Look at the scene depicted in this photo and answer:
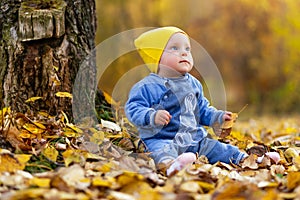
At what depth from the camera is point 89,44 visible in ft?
11.4

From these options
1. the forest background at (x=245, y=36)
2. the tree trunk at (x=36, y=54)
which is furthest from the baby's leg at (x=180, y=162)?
the forest background at (x=245, y=36)

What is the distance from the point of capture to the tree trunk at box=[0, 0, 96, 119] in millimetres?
3141

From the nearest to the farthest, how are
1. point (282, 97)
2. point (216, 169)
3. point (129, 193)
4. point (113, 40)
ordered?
point (129, 193), point (216, 169), point (113, 40), point (282, 97)

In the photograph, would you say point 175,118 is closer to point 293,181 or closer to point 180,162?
point 180,162

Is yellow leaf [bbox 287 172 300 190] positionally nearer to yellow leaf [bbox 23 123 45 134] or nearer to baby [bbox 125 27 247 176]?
baby [bbox 125 27 247 176]

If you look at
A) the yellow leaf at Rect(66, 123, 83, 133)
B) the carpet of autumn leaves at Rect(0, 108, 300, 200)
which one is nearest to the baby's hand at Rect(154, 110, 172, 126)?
the carpet of autumn leaves at Rect(0, 108, 300, 200)

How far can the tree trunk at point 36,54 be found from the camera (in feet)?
10.3

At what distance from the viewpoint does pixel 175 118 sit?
302 cm

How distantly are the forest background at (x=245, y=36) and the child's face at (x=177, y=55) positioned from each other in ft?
23.8

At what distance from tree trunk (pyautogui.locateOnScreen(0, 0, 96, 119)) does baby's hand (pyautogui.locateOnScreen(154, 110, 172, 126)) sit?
0.74m

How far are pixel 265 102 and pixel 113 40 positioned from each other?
8337 millimetres

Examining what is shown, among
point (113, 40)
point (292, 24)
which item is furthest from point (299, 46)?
point (113, 40)

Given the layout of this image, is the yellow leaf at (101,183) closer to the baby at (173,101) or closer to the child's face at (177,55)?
the baby at (173,101)

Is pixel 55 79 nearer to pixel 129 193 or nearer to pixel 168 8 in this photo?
pixel 129 193
